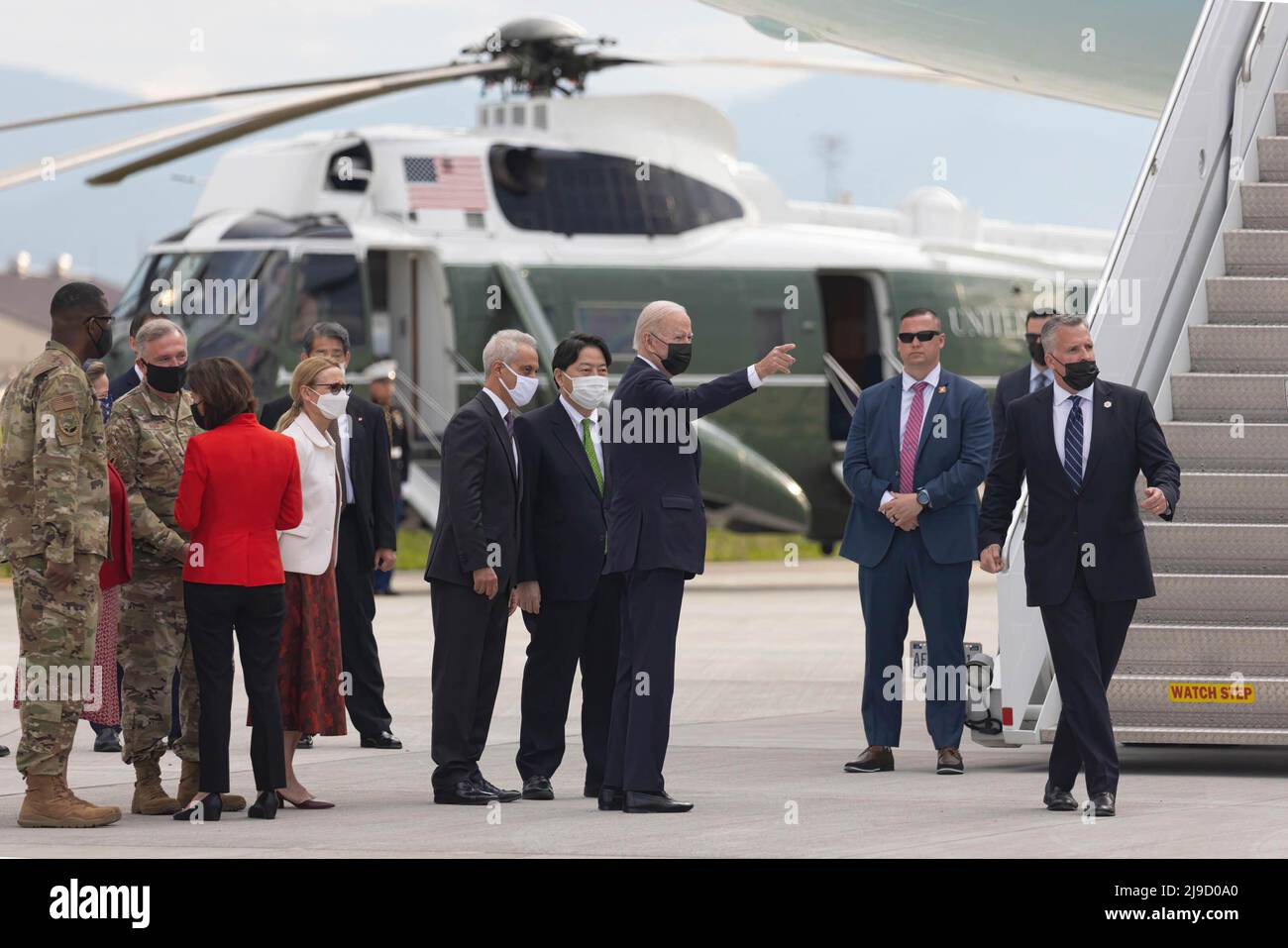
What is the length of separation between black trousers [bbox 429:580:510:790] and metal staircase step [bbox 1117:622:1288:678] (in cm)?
255

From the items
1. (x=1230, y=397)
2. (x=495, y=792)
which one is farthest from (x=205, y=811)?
(x=1230, y=397)

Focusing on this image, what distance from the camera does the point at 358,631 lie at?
9727mm

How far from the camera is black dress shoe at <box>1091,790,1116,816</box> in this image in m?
7.07

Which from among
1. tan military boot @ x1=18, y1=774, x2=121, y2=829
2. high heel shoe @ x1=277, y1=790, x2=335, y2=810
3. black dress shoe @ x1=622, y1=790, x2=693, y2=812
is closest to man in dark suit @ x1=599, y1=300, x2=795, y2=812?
black dress shoe @ x1=622, y1=790, x2=693, y2=812

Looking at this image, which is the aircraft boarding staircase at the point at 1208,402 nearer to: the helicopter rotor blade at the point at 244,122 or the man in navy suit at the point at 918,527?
the man in navy suit at the point at 918,527

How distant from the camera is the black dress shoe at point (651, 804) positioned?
736cm

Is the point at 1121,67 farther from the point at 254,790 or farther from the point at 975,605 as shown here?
the point at 254,790

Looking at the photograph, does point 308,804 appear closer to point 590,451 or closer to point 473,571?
point 473,571

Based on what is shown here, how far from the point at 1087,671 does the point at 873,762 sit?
5.59 ft

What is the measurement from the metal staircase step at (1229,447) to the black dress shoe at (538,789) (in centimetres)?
304

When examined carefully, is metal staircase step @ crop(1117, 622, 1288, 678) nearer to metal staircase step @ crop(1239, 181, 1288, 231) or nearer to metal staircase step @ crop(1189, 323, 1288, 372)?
metal staircase step @ crop(1189, 323, 1288, 372)

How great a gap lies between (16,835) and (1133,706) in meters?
4.22
